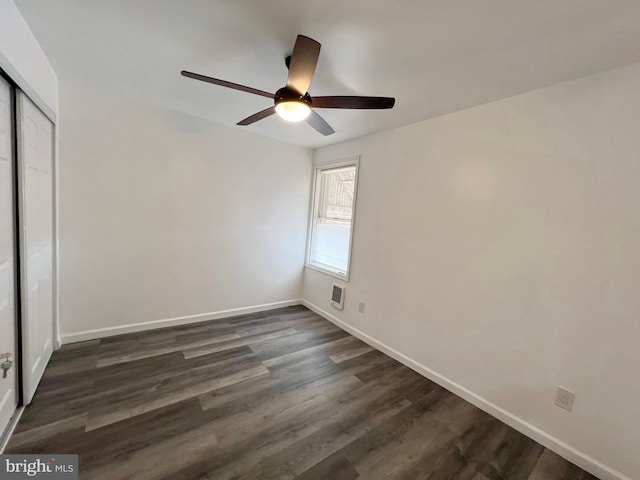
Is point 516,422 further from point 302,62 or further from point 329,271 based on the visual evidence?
point 302,62

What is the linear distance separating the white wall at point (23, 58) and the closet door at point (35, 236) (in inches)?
3.8

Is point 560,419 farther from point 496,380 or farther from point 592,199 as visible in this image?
point 592,199

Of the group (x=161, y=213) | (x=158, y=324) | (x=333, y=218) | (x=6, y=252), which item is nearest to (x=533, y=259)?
→ (x=333, y=218)

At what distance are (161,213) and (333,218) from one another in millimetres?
2124

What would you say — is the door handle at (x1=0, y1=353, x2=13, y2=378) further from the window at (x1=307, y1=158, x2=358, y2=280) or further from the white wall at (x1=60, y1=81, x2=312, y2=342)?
the window at (x1=307, y1=158, x2=358, y2=280)

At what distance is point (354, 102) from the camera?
5.33ft

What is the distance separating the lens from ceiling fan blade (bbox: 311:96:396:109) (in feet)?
5.12

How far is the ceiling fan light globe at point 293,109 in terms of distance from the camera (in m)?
1.62

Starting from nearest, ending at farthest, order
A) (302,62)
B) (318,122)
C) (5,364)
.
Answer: (302,62) < (5,364) < (318,122)

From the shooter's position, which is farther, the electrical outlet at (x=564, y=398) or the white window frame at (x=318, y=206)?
the white window frame at (x=318, y=206)

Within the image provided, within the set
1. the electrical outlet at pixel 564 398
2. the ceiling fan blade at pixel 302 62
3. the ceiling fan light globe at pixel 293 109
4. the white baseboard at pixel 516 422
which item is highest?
the ceiling fan blade at pixel 302 62

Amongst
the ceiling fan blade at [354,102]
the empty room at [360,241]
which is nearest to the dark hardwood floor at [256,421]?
the empty room at [360,241]

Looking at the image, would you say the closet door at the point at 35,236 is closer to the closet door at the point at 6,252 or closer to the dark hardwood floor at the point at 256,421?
the closet door at the point at 6,252

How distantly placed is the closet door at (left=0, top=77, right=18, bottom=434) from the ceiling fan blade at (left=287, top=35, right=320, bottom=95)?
1.53 meters
